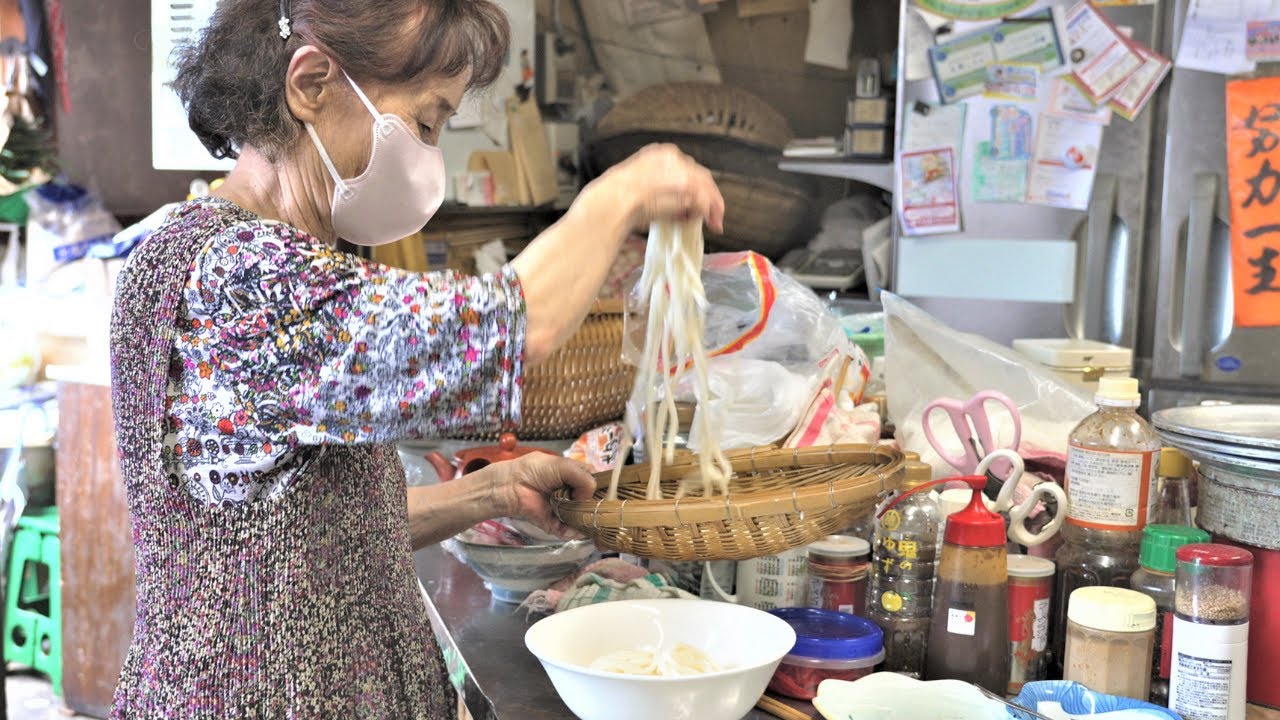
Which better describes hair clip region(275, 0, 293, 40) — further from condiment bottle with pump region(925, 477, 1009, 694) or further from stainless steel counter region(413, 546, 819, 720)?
condiment bottle with pump region(925, 477, 1009, 694)

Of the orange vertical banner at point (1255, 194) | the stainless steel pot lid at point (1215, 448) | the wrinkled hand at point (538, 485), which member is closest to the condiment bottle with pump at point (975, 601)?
the stainless steel pot lid at point (1215, 448)

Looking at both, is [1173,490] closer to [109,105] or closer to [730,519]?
[730,519]

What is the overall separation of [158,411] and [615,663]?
580mm

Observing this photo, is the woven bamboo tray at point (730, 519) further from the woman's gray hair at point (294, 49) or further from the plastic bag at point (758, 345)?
the woman's gray hair at point (294, 49)

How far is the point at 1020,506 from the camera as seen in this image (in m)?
1.56

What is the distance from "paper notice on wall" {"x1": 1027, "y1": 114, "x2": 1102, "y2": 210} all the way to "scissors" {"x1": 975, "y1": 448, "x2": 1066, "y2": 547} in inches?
96.9

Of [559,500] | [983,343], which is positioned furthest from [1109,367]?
[559,500]

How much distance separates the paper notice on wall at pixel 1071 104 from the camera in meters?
3.77

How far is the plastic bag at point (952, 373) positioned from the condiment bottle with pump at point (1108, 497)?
51 cm

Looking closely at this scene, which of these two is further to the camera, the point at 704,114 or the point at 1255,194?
the point at 704,114

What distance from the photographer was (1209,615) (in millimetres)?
1264

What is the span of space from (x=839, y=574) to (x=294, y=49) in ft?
3.04

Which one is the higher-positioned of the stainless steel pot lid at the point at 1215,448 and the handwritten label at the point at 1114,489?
the stainless steel pot lid at the point at 1215,448

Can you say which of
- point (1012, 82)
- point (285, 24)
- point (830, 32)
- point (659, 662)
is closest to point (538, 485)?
point (659, 662)
